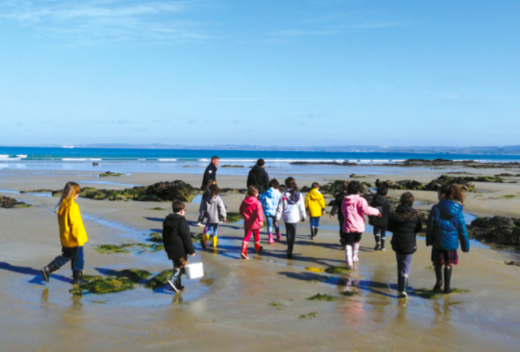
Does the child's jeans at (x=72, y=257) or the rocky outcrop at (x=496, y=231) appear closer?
the child's jeans at (x=72, y=257)

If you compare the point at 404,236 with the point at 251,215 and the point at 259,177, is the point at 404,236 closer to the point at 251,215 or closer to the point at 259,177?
the point at 251,215

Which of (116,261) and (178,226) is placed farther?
(116,261)

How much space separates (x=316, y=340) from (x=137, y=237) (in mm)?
6859

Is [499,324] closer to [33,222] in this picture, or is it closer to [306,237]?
[306,237]

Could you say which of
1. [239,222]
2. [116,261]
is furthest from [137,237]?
[239,222]

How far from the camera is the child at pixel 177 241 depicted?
633cm

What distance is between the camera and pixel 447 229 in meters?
6.29

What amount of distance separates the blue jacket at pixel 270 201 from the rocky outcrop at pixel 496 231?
515cm

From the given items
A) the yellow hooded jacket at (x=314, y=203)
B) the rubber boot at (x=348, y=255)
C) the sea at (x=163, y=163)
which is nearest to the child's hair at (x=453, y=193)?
the rubber boot at (x=348, y=255)

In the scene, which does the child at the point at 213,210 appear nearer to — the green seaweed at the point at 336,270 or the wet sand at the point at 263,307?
the wet sand at the point at 263,307

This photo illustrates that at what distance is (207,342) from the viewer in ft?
15.0

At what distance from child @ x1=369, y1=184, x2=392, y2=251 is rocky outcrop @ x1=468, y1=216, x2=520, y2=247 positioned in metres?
3.01

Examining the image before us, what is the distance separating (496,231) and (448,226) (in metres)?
5.29

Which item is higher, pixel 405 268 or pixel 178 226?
pixel 178 226
